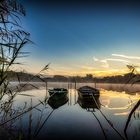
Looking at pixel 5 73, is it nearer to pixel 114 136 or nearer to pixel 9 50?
pixel 9 50

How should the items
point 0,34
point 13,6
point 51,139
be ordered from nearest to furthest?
point 13,6
point 0,34
point 51,139

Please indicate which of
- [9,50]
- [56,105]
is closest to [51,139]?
[9,50]

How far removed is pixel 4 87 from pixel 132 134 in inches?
740

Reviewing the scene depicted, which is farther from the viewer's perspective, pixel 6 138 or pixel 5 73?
pixel 6 138

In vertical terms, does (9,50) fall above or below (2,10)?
below

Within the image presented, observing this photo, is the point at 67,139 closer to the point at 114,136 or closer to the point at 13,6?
the point at 114,136

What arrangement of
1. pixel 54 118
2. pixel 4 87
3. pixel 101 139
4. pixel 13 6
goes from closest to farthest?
pixel 13 6 < pixel 4 87 < pixel 101 139 < pixel 54 118

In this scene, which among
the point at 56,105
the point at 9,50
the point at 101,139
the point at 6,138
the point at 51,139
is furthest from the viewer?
the point at 56,105

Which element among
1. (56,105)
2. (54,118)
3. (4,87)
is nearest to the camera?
(4,87)

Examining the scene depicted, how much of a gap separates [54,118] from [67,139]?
451 inches

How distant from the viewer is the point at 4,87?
191 inches

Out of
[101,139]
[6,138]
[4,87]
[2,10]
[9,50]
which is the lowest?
[101,139]

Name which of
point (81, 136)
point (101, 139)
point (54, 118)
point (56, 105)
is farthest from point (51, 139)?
point (56, 105)

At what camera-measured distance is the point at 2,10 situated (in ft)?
10.5
